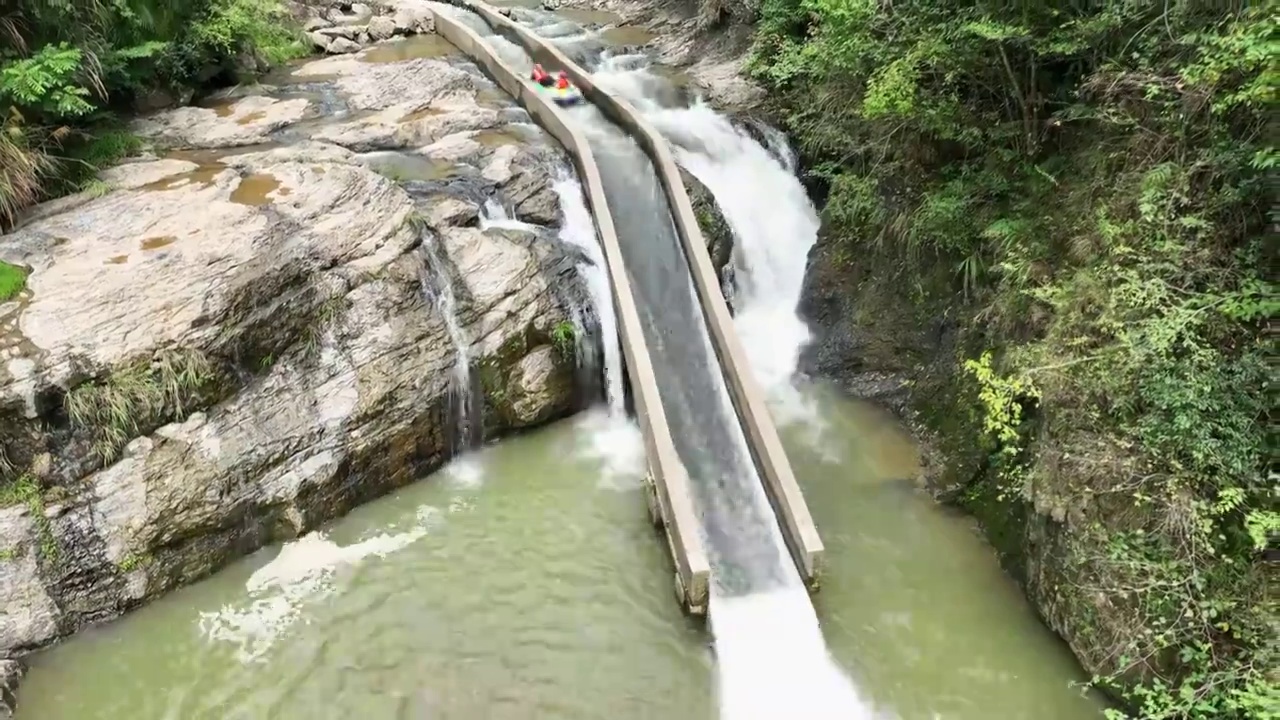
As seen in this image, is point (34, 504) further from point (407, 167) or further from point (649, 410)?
point (407, 167)

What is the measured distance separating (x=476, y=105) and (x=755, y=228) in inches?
198

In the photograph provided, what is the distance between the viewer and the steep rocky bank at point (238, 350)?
641cm

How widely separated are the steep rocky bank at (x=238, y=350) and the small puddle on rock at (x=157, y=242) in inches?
0.9

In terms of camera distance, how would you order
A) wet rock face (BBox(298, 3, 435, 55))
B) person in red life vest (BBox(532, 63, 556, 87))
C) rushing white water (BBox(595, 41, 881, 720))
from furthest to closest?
wet rock face (BBox(298, 3, 435, 55)) < person in red life vest (BBox(532, 63, 556, 87)) < rushing white water (BBox(595, 41, 881, 720))

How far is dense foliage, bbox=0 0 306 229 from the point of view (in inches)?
319

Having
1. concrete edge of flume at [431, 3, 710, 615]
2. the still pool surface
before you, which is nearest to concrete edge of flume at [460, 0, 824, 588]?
the still pool surface

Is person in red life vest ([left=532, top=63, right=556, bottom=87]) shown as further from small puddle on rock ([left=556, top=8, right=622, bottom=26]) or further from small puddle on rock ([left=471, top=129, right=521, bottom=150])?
small puddle on rock ([left=556, top=8, right=622, bottom=26])

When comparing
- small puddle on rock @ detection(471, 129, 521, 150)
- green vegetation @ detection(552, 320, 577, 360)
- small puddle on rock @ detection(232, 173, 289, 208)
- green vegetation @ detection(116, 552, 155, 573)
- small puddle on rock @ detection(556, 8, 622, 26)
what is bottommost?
green vegetation @ detection(116, 552, 155, 573)

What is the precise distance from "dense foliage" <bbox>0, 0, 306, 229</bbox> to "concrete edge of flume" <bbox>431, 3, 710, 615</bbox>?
4895 mm

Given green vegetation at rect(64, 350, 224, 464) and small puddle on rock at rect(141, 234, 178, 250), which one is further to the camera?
small puddle on rock at rect(141, 234, 178, 250)

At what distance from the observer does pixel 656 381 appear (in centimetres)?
844

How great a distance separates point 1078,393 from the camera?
6047 millimetres

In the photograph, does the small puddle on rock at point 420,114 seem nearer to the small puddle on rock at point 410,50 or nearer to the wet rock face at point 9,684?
the small puddle on rock at point 410,50

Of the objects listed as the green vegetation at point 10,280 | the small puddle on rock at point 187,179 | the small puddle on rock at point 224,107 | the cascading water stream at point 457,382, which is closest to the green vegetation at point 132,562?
the green vegetation at point 10,280
